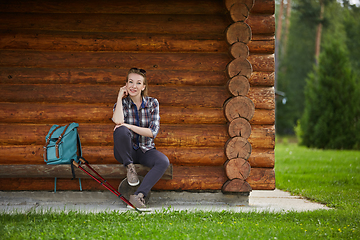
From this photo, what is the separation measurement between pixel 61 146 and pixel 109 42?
173cm

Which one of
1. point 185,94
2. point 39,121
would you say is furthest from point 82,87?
point 185,94

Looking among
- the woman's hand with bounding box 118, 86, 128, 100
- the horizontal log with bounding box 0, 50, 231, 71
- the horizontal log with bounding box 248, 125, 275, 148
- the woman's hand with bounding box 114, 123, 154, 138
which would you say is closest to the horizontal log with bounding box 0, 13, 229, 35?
the horizontal log with bounding box 0, 50, 231, 71

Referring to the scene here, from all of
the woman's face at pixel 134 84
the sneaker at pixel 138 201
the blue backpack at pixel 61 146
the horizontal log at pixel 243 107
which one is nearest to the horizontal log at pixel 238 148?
the horizontal log at pixel 243 107

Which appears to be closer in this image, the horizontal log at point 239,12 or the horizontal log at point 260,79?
the horizontal log at point 239,12

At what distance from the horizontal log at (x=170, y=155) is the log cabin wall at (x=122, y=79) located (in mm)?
15

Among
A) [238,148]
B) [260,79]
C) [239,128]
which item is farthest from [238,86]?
[238,148]

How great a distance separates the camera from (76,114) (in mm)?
4961

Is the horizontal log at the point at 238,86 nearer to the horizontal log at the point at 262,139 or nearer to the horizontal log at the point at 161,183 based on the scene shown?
the horizontal log at the point at 262,139

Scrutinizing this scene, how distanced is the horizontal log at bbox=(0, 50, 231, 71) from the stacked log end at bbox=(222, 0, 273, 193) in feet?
0.99

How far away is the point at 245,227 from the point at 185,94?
7.37 ft

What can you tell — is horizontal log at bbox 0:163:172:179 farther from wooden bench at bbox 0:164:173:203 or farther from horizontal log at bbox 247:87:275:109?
horizontal log at bbox 247:87:275:109

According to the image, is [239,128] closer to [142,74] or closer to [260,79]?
[260,79]

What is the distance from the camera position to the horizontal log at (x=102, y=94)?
16.3 ft

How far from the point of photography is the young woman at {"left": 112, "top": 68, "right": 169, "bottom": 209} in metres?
4.28
